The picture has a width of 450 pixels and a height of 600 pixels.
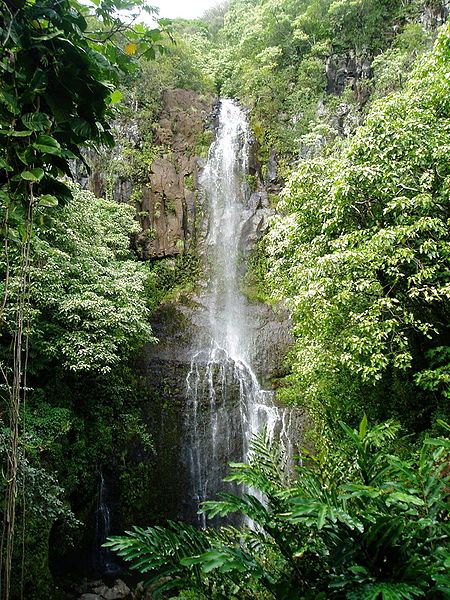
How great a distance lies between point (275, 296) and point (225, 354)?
13.7ft

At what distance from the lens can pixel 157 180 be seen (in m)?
14.6

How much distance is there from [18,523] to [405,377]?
5811 millimetres

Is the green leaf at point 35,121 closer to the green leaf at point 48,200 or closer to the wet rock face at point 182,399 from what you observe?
the green leaf at point 48,200

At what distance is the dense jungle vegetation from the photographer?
1.53m

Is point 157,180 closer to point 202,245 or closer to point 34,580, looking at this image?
point 202,245

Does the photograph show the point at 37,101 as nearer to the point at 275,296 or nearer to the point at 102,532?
the point at 275,296

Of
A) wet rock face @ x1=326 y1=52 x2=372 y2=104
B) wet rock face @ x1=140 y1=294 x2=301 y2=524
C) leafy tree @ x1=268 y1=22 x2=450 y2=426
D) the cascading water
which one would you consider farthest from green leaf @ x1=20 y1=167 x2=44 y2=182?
wet rock face @ x1=326 y1=52 x2=372 y2=104

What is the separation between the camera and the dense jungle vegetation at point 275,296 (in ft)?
5.01

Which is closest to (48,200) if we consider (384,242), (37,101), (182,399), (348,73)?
(37,101)

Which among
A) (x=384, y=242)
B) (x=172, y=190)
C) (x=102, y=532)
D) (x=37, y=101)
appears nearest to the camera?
(x=37, y=101)

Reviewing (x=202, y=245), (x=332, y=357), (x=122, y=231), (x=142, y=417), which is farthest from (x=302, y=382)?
(x=202, y=245)

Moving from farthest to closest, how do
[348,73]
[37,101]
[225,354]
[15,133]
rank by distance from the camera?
[348,73] → [225,354] → [37,101] → [15,133]

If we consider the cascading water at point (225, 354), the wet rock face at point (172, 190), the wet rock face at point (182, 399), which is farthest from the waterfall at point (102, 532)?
the wet rock face at point (172, 190)

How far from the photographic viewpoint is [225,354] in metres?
11.4
